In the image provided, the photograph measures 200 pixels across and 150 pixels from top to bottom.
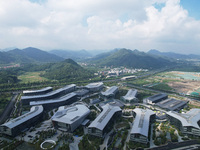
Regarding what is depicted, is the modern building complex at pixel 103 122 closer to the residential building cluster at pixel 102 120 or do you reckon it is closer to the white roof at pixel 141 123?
the residential building cluster at pixel 102 120

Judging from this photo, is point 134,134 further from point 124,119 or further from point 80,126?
point 80,126

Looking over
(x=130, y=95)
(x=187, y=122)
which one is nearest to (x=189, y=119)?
(x=187, y=122)

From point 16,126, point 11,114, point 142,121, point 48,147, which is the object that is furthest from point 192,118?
point 11,114

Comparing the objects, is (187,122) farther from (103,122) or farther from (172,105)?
(103,122)

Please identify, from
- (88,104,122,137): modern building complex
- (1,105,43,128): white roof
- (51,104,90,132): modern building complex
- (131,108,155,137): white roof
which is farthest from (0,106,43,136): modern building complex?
(131,108,155,137): white roof

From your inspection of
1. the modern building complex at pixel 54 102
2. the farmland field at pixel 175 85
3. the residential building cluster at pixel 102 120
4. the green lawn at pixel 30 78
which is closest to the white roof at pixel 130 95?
the residential building cluster at pixel 102 120

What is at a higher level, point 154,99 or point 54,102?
point 54,102

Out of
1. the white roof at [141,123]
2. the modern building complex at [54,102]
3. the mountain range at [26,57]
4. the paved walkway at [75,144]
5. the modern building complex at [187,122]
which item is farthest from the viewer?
the mountain range at [26,57]

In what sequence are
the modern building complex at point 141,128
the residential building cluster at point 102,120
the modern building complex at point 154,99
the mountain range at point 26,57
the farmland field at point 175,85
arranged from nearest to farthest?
the modern building complex at point 141,128 → the residential building cluster at point 102,120 → the modern building complex at point 154,99 → the farmland field at point 175,85 → the mountain range at point 26,57
